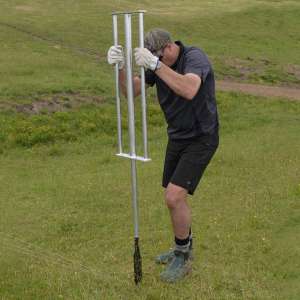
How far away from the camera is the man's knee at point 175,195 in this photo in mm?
6746

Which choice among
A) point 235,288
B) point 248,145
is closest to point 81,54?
point 248,145

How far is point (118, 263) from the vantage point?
764 cm

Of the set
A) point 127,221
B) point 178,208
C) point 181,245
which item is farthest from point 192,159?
point 127,221

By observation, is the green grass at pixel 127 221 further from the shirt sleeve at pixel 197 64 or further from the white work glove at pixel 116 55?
the white work glove at pixel 116 55

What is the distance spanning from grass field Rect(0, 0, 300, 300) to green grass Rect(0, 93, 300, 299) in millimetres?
23

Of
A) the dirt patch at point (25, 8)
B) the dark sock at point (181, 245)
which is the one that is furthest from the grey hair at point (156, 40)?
the dirt patch at point (25, 8)

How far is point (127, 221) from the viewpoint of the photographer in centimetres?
Answer: 958

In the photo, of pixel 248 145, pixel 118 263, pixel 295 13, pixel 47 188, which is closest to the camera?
pixel 118 263

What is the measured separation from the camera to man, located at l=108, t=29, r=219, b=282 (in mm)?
6477

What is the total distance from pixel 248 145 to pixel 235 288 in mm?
9686

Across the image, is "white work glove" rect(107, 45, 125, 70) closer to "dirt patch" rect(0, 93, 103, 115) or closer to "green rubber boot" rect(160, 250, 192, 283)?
"green rubber boot" rect(160, 250, 192, 283)

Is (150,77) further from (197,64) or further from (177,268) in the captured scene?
(177,268)

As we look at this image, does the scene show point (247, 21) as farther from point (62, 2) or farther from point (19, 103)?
point (19, 103)

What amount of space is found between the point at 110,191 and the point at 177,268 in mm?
4803
